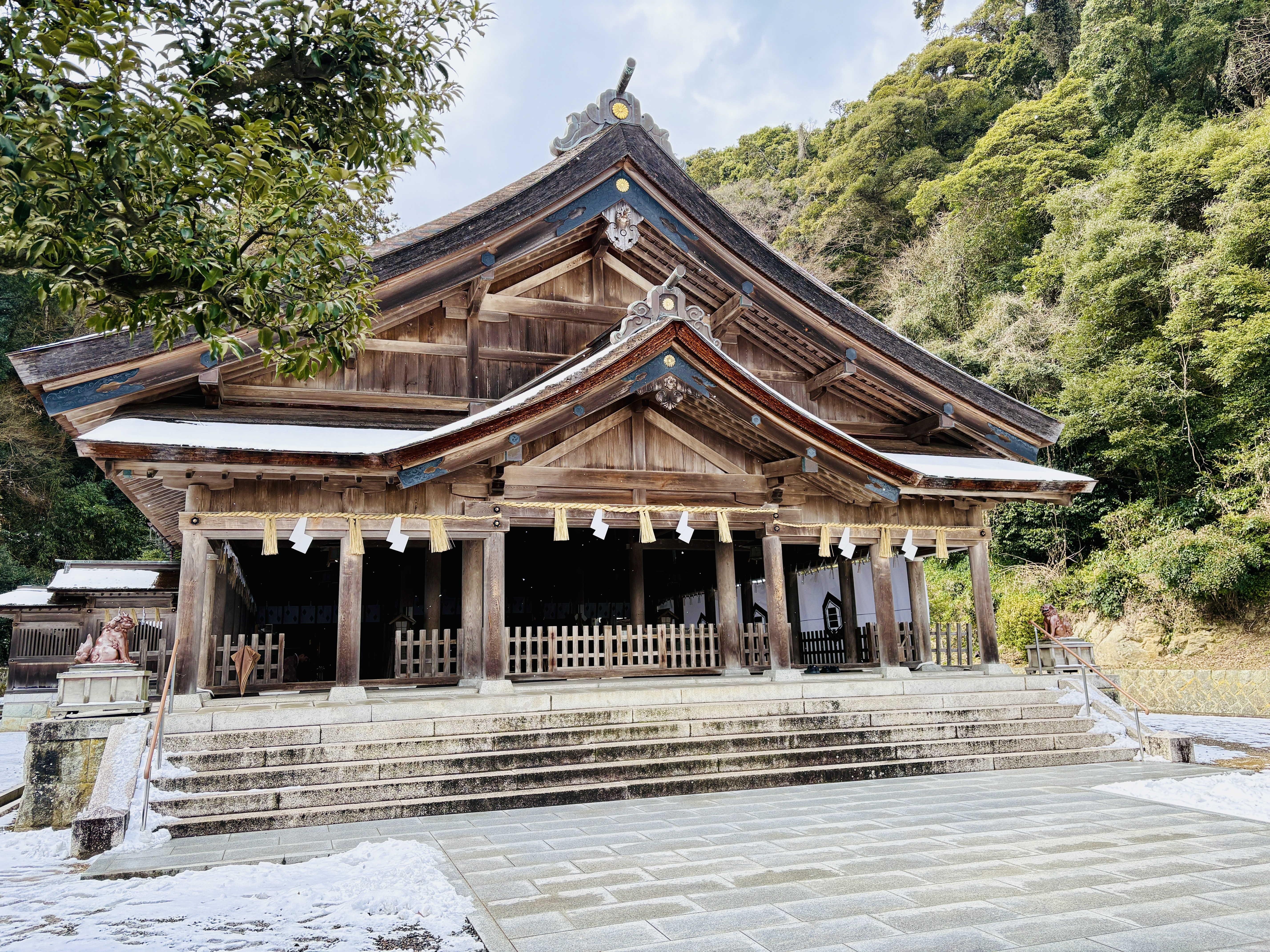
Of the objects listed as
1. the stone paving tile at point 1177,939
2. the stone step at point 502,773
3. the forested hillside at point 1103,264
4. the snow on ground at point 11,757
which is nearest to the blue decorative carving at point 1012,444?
the stone step at point 502,773

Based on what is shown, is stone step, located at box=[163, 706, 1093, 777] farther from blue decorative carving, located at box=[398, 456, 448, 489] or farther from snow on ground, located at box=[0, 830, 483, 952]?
blue decorative carving, located at box=[398, 456, 448, 489]

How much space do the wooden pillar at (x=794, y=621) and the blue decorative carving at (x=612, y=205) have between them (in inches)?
303

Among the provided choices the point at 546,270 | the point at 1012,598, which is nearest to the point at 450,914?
the point at 546,270

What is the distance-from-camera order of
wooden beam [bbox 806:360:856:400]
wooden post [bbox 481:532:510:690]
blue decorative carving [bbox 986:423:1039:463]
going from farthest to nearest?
blue decorative carving [bbox 986:423:1039:463] → wooden beam [bbox 806:360:856:400] → wooden post [bbox 481:532:510:690]

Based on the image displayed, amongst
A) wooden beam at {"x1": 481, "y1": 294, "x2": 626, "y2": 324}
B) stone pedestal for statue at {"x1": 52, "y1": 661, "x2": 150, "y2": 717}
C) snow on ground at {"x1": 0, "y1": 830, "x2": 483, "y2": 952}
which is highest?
wooden beam at {"x1": 481, "y1": 294, "x2": 626, "y2": 324}

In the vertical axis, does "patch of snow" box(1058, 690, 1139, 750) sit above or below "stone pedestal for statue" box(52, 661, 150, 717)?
below

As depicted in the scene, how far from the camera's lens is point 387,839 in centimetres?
611

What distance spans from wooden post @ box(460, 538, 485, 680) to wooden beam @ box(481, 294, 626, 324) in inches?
148

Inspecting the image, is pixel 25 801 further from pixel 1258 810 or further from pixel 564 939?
pixel 1258 810

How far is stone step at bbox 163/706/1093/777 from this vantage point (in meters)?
7.42

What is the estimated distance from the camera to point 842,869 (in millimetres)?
5246

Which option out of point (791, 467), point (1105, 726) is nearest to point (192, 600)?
point (791, 467)

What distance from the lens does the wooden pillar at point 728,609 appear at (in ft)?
39.8

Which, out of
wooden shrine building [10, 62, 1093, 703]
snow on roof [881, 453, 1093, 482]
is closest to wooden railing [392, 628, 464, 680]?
wooden shrine building [10, 62, 1093, 703]
